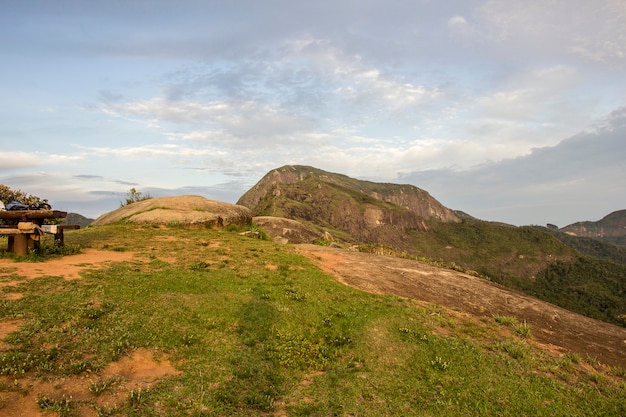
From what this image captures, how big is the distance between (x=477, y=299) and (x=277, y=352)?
12.5 meters

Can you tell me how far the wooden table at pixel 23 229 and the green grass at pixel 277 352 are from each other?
4.01 meters

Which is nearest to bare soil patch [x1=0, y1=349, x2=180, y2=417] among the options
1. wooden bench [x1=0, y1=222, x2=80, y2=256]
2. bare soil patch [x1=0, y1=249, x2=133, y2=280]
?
bare soil patch [x1=0, y1=249, x2=133, y2=280]

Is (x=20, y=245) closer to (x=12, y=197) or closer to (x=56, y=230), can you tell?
(x=56, y=230)

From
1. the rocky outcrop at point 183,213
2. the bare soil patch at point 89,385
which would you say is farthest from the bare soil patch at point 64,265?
the rocky outcrop at point 183,213

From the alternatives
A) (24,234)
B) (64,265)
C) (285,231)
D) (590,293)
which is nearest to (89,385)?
(64,265)

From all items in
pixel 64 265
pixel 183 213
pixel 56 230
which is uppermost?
pixel 183 213

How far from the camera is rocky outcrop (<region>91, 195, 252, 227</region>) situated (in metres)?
28.2

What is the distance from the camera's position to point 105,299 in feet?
40.1

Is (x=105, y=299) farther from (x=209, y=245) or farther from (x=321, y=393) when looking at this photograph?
(x=209, y=245)

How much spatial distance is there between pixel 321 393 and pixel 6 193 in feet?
155

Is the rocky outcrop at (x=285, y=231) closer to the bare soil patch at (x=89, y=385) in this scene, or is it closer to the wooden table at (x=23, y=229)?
the wooden table at (x=23, y=229)

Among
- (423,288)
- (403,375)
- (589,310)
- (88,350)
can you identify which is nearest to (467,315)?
(423,288)

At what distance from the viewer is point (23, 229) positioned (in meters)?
15.5

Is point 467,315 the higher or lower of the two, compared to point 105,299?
lower
